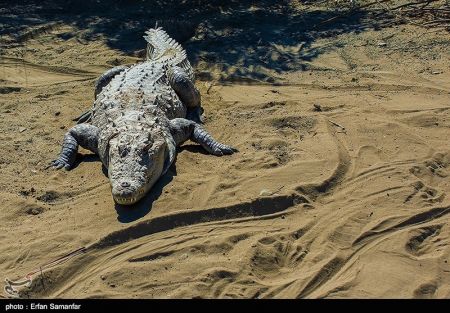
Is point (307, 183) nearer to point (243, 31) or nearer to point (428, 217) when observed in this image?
point (428, 217)

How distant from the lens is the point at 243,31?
982cm

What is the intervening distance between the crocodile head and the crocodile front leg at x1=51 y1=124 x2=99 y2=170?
1.88ft

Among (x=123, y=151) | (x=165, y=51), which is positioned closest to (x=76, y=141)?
(x=123, y=151)

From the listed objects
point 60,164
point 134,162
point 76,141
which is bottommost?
point 60,164

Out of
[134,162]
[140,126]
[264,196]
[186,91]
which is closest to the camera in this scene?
[264,196]

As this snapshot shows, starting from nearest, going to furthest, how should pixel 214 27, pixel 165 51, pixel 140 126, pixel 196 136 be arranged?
pixel 140 126 < pixel 196 136 < pixel 165 51 < pixel 214 27

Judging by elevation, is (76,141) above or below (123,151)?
below

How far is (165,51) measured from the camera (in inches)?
328

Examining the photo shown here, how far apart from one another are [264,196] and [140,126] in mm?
1671

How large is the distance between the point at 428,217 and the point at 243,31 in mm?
5875

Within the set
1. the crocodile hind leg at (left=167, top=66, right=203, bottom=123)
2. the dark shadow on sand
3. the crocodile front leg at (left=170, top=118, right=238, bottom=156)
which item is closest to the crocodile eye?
the crocodile front leg at (left=170, top=118, right=238, bottom=156)

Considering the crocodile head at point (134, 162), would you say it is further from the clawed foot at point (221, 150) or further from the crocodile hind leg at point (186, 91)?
the crocodile hind leg at point (186, 91)

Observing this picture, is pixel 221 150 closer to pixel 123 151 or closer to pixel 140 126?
pixel 140 126

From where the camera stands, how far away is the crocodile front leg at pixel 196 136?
6168mm
